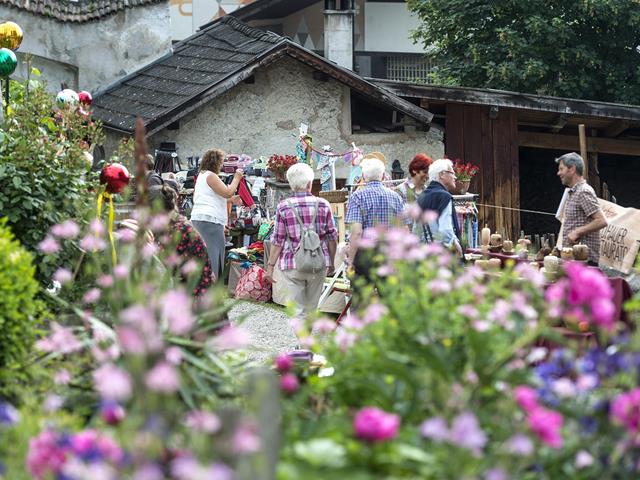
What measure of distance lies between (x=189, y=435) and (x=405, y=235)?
1281 mm

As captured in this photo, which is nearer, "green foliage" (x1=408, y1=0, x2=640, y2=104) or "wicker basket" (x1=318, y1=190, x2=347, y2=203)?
"wicker basket" (x1=318, y1=190, x2=347, y2=203)

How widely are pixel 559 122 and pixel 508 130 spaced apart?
76 centimetres

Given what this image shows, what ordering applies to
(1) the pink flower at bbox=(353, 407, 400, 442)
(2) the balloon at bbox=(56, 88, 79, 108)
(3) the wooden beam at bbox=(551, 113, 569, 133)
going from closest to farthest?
1. (1) the pink flower at bbox=(353, 407, 400, 442)
2. (2) the balloon at bbox=(56, 88, 79, 108)
3. (3) the wooden beam at bbox=(551, 113, 569, 133)

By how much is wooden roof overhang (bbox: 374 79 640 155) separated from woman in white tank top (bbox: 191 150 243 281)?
802 centimetres

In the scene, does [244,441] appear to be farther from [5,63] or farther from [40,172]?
[5,63]

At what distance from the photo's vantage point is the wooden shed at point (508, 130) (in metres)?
18.5

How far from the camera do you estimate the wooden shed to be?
18531 millimetres

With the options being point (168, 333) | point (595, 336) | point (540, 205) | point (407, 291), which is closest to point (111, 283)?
point (168, 333)

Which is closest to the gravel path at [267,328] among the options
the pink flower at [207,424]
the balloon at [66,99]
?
the balloon at [66,99]

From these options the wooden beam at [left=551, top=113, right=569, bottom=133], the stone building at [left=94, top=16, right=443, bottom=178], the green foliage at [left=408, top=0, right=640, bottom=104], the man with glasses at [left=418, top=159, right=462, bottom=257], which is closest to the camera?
the man with glasses at [left=418, top=159, right=462, bottom=257]

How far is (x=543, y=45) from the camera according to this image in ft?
84.0

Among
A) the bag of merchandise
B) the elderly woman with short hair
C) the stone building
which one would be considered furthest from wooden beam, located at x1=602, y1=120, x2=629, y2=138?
the elderly woman with short hair

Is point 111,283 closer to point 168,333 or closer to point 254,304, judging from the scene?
point 168,333

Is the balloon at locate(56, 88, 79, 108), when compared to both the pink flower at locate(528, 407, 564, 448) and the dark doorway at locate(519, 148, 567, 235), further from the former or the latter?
the dark doorway at locate(519, 148, 567, 235)
